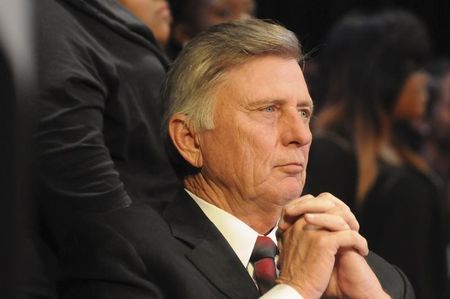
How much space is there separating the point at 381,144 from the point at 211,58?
73.6 inches

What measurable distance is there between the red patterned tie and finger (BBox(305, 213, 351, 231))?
0.17 m

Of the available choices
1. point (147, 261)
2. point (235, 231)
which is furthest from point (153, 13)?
point (147, 261)

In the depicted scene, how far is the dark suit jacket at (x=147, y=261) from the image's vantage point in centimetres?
179

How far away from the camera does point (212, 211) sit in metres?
2.00

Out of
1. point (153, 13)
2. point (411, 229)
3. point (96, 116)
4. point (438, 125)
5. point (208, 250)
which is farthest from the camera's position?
point (438, 125)

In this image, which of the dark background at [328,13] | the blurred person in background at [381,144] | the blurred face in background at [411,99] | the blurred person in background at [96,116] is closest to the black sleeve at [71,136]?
the blurred person in background at [96,116]

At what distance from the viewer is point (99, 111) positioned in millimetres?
2125

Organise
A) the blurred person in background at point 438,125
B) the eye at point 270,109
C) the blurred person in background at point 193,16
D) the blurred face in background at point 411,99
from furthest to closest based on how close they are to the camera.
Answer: the blurred person in background at point 438,125 → the blurred face in background at point 411,99 → the blurred person in background at point 193,16 → the eye at point 270,109

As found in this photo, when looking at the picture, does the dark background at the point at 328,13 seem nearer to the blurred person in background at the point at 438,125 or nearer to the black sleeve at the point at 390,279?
the blurred person in background at the point at 438,125

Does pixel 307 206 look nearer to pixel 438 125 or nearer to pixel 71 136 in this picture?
pixel 71 136

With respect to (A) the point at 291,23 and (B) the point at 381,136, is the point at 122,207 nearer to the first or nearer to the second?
(B) the point at 381,136

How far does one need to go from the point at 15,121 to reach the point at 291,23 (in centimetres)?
550

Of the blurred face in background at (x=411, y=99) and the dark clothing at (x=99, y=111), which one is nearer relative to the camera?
the dark clothing at (x=99, y=111)

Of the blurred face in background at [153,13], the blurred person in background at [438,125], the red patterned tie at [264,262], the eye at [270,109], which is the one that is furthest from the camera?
the blurred person in background at [438,125]
